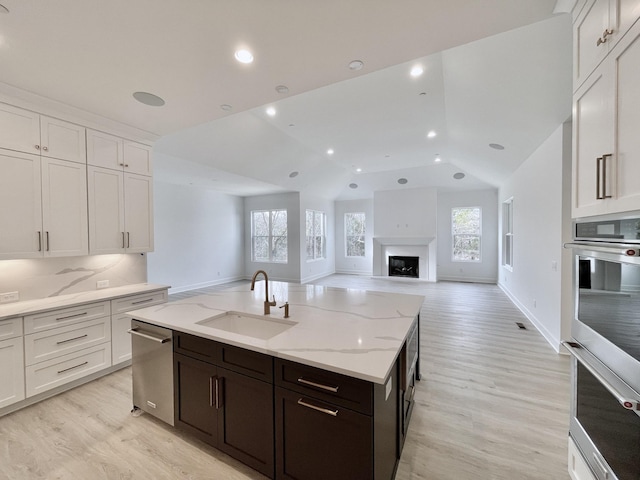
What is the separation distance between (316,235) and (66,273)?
22.8ft

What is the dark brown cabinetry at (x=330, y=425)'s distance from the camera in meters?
1.24

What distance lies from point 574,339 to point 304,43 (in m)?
2.44

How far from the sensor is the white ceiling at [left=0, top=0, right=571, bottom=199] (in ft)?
5.12

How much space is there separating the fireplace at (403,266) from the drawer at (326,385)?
8056 mm

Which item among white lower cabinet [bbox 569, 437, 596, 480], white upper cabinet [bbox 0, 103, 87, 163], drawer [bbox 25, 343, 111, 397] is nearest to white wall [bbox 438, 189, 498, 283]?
white lower cabinet [bbox 569, 437, 596, 480]

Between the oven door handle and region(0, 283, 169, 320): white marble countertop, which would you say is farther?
region(0, 283, 169, 320): white marble countertop

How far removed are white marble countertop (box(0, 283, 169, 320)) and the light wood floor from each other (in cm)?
87

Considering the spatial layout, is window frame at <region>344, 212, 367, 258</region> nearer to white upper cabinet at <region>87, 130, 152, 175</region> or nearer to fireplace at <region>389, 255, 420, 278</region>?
fireplace at <region>389, 255, 420, 278</region>

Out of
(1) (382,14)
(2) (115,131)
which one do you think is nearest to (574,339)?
(1) (382,14)

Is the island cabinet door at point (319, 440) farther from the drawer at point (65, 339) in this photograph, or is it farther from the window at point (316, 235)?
the window at point (316, 235)

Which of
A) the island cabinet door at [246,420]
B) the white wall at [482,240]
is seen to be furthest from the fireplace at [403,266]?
the island cabinet door at [246,420]

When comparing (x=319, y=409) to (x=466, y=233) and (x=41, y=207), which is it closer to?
(x=41, y=207)

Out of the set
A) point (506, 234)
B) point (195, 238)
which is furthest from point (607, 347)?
point (195, 238)

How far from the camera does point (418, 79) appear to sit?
339 cm
